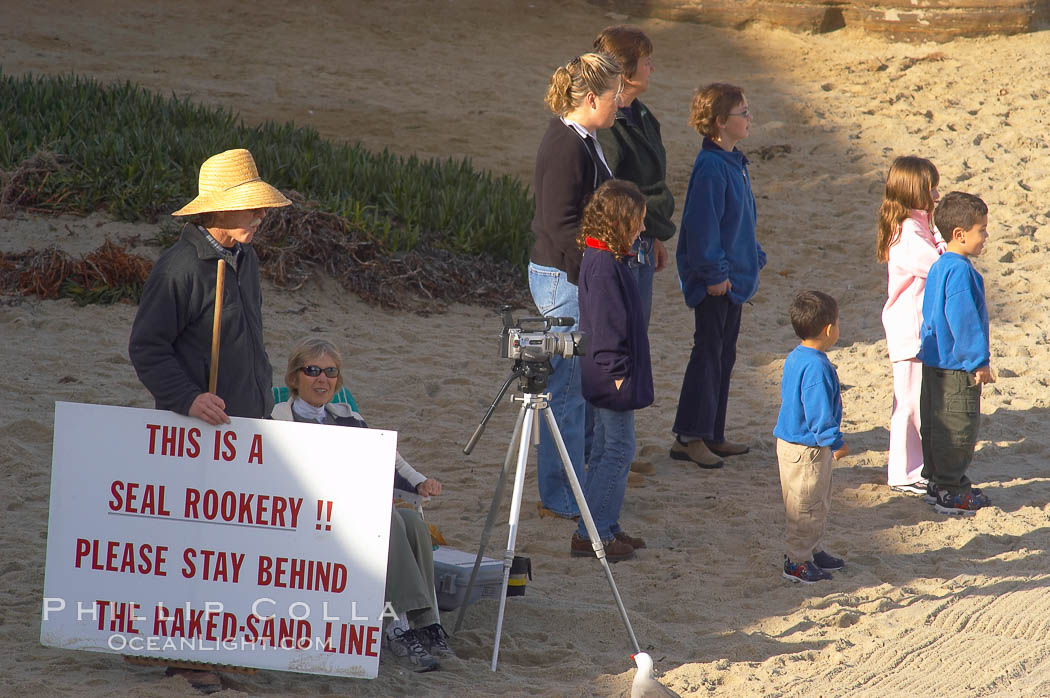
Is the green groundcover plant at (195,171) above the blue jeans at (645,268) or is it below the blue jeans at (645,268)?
above

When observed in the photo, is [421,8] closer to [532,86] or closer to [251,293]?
[532,86]

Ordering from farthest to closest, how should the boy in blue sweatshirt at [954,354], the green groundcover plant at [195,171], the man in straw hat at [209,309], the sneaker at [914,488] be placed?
the green groundcover plant at [195,171], the sneaker at [914,488], the boy in blue sweatshirt at [954,354], the man in straw hat at [209,309]

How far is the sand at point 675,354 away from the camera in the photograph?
167 inches

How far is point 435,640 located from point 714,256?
2.74 m

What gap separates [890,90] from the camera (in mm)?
13117

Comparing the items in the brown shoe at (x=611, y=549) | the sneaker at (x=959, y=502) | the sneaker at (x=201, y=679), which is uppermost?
the sneaker at (x=959, y=502)

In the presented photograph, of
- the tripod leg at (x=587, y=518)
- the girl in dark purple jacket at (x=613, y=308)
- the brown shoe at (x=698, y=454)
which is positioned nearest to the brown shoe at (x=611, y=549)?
the girl in dark purple jacket at (x=613, y=308)

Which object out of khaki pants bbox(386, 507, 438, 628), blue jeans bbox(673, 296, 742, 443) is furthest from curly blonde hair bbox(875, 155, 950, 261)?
khaki pants bbox(386, 507, 438, 628)

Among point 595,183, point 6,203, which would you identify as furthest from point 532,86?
point 595,183

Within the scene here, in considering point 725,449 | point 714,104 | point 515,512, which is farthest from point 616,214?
point 725,449

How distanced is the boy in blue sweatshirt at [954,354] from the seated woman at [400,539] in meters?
2.70

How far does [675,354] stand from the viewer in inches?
347

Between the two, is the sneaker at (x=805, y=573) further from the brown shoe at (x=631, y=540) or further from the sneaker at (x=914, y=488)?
the sneaker at (x=914, y=488)

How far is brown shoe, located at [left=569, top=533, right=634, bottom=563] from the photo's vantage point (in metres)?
5.14
